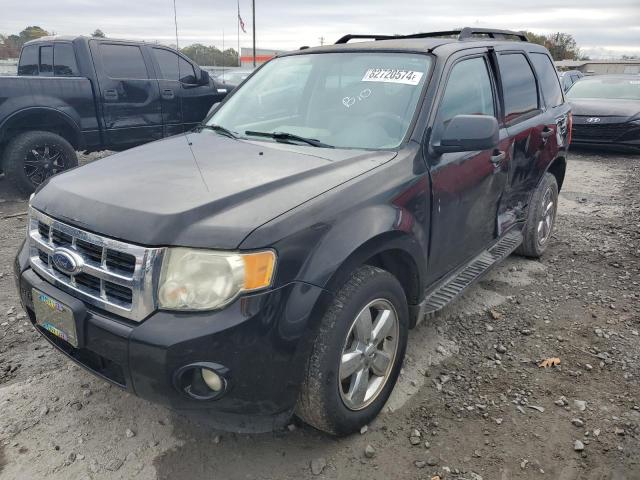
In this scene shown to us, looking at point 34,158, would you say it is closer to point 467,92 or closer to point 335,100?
point 335,100

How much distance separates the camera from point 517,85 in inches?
151

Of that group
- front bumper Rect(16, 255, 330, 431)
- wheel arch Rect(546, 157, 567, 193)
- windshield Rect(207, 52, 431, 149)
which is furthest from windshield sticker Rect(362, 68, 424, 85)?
wheel arch Rect(546, 157, 567, 193)

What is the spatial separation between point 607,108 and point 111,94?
852 cm

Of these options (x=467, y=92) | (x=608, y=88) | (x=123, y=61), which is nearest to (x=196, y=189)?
(x=467, y=92)

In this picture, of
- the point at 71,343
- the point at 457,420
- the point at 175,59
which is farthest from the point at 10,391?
the point at 175,59

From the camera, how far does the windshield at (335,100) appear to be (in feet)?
9.05

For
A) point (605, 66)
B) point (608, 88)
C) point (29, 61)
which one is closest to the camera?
point (29, 61)

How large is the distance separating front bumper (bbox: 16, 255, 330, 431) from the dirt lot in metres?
0.23

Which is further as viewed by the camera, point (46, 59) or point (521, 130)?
point (46, 59)

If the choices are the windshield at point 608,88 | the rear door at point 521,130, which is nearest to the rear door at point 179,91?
the rear door at point 521,130

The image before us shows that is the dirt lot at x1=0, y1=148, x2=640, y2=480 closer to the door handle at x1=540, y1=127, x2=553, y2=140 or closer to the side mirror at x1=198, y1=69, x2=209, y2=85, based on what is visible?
the door handle at x1=540, y1=127, x2=553, y2=140

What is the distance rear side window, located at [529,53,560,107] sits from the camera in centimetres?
427

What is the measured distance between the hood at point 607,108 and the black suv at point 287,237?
728 centimetres

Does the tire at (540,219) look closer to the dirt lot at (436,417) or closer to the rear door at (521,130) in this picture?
the rear door at (521,130)
